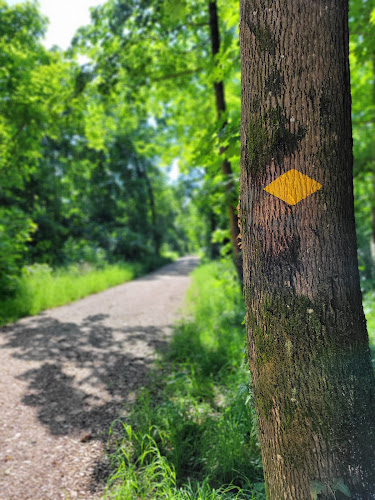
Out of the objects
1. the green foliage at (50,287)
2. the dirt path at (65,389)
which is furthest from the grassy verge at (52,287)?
the dirt path at (65,389)

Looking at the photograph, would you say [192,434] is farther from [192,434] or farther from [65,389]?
[65,389]

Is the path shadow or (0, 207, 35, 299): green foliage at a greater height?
(0, 207, 35, 299): green foliage

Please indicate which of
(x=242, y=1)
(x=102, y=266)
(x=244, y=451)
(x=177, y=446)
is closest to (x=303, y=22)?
(x=242, y=1)

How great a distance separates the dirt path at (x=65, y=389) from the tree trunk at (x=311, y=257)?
172cm

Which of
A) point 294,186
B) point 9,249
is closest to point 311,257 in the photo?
point 294,186

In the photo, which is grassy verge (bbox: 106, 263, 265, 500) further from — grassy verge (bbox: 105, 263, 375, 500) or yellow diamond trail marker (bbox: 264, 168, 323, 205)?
yellow diamond trail marker (bbox: 264, 168, 323, 205)

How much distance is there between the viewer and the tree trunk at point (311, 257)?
4.49 feet

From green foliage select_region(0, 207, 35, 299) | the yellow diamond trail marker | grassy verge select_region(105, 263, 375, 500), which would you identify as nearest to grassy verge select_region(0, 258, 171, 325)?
green foliage select_region(0, 207, 35, 299)

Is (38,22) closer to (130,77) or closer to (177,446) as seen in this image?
(130,77)

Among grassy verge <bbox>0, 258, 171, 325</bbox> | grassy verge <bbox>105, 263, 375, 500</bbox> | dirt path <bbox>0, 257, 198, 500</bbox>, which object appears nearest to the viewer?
grassy verge <bbox>105, 263, 375, 500</bbox>

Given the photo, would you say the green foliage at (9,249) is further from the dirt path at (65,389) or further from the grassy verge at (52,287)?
the dirt path at (65,389)

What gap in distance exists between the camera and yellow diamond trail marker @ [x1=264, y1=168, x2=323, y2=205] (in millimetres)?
1389

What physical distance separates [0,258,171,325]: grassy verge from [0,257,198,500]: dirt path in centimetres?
A: 33

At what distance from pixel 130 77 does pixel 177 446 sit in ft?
20.9
